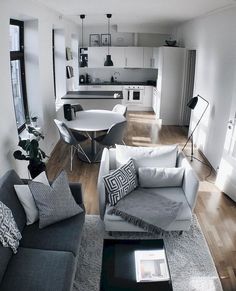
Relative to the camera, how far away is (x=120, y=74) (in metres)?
9.46

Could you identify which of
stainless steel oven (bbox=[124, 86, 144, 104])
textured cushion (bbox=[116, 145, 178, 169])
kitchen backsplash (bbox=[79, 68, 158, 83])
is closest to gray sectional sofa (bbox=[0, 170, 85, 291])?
textured cushion (bbox=[116, 145, 178, 169])

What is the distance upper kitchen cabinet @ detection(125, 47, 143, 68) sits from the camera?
877cm

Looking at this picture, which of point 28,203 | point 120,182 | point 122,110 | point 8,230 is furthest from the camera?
point 122,110

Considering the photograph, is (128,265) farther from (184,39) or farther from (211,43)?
(184,39)

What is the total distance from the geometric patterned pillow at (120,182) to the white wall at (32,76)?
4.08ft

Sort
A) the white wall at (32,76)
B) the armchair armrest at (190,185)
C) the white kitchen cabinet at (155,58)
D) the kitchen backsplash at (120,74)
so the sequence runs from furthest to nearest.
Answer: the kitchen backsplash at (120,74) < the white kitchen cabinet at (155,58) < the white wall at (32,76) < the armchair armrest at (190,185)

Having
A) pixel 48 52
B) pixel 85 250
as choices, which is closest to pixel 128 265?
pixel 85 250

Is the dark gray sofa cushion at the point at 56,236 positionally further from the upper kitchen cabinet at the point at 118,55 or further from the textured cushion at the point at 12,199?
the upper kitchen cabinet at the point at 118,55

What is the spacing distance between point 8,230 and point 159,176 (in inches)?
67.8

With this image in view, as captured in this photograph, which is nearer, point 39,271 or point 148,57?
point 39,271

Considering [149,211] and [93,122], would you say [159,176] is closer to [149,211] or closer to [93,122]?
[149,211]

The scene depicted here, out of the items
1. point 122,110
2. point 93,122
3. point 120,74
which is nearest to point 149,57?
point 120,74

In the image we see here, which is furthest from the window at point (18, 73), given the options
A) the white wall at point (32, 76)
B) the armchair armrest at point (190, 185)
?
the armchair armrest at point (190, 185)

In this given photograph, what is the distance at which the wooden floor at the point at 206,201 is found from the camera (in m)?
2.80
